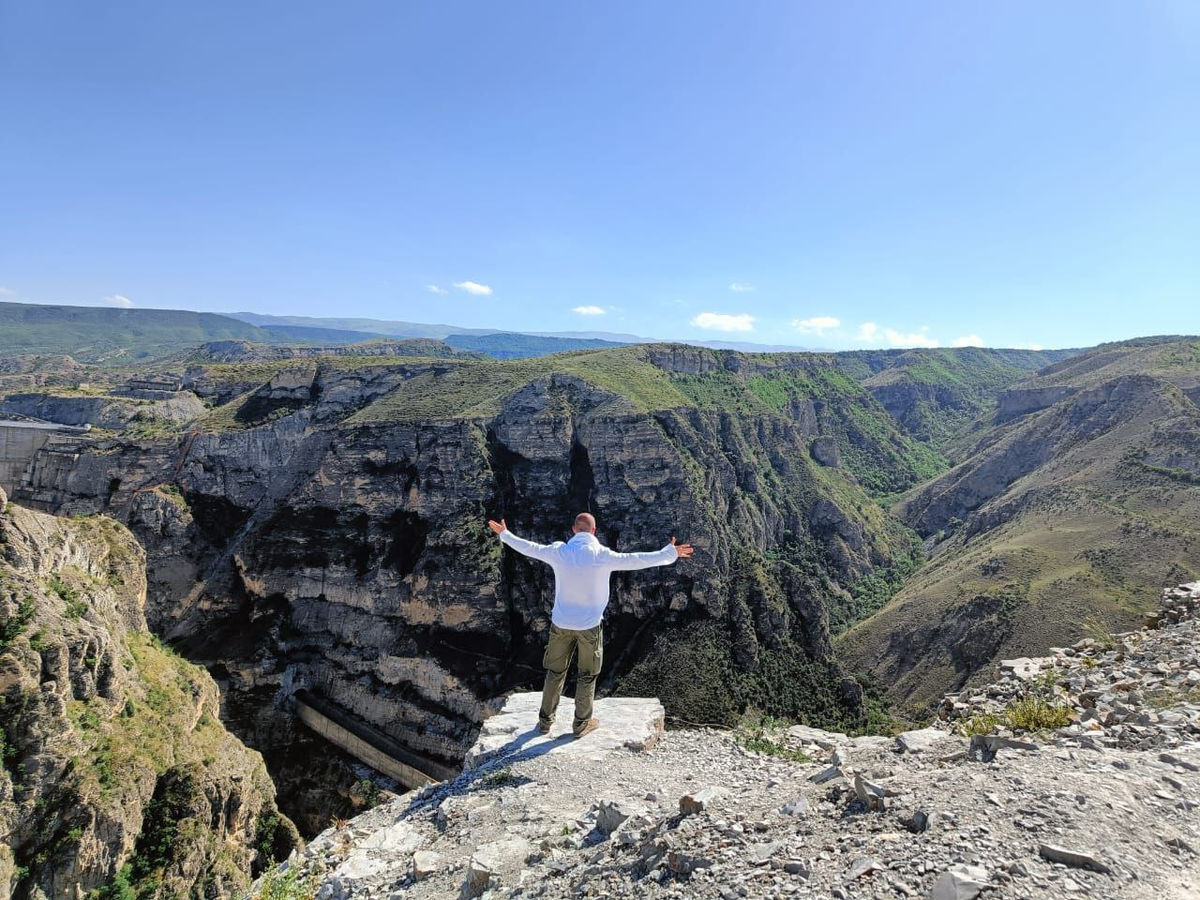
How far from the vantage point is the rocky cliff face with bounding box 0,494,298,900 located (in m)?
12.8

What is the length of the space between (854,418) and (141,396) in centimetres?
12688

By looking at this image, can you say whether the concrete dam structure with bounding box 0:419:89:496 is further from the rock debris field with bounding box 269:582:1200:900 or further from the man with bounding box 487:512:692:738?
the man with bounding box 487:512:692:738

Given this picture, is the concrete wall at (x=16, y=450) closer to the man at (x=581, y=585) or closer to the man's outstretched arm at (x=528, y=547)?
the man's outstretched arm at (x=528, y=547)

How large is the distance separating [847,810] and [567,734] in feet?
19.0

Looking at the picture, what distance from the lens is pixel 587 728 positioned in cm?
1045

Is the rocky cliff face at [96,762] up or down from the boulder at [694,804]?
down

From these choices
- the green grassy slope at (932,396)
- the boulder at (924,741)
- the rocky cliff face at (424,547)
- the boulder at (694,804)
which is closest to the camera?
the boulder at (694,804)

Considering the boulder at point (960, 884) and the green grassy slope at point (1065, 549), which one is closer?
the boulder at point (960, 884)

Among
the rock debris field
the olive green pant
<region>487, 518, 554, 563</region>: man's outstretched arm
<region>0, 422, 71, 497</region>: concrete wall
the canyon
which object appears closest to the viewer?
the rock debris field

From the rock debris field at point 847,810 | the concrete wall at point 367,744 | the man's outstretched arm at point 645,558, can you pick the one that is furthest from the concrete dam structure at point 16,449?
the man's outstretched arm at point 645,558

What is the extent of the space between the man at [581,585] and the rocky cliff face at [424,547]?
124 ft


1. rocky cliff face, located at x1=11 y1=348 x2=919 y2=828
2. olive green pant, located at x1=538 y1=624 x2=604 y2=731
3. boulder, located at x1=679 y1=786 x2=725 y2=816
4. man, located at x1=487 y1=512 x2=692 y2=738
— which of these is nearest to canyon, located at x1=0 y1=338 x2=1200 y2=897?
rocky cliff face, located at x1=11 y1=348 x2=919 y2=828

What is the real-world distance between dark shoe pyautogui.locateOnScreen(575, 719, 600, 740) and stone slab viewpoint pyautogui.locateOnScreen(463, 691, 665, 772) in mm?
71

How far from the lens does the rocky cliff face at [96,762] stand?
12750mm
